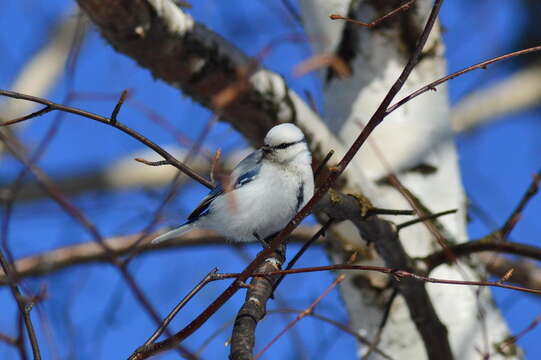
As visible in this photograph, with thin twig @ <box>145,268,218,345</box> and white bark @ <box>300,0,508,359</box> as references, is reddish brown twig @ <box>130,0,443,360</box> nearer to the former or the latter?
thin twig @ <box>145,268,218,345</box>

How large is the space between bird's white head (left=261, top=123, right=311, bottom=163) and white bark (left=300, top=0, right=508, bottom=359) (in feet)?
1.19

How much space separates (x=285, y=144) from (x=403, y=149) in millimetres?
653

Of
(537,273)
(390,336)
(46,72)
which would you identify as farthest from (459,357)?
(46,72)

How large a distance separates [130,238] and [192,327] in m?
2.37

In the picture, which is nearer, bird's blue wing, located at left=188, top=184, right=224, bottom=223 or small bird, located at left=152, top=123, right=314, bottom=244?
small bird, located at left=152, top=123, right=314, bottom=244

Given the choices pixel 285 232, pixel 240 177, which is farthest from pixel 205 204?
pixel 285 232

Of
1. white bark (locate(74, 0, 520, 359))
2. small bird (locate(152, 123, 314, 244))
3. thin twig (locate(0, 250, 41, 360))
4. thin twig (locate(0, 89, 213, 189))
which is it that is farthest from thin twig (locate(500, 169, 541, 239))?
thin twig (locate(0, 250, 41, 360))

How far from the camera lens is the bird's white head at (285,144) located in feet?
7.54

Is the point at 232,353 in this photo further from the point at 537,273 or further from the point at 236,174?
the point at 537,273

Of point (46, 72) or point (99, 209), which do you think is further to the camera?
point (46, 72)

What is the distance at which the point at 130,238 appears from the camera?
347cm

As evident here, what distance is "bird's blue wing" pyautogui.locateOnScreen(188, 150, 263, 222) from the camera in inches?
92.2

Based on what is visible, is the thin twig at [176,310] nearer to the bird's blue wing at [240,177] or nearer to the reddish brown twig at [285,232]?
the reddish brown twig at [285,232]

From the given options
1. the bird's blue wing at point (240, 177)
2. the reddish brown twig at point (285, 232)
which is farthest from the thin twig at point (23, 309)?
the bird's blue wing at point (240, 177)
